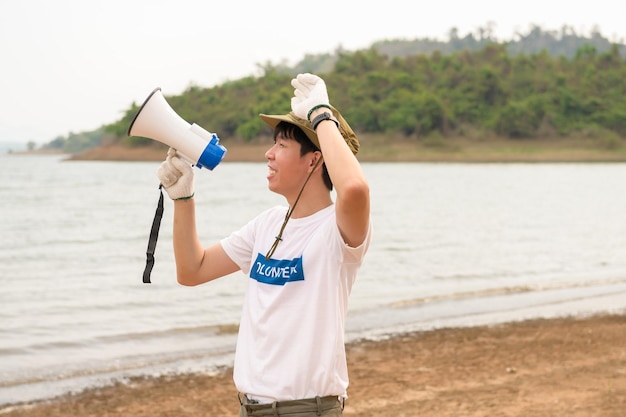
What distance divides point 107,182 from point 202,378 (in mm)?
50141

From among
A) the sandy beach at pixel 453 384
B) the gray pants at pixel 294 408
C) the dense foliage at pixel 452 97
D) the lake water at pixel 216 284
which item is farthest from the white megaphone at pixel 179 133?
the dense foliage at pixel 452 97

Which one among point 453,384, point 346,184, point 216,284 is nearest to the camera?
point 346,184

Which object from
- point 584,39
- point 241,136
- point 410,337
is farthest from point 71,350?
point 584,39

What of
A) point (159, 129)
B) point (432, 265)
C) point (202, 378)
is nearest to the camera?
point (159, 129)

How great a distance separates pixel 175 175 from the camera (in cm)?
264

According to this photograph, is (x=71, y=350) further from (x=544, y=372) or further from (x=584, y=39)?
(x=584, y=39)

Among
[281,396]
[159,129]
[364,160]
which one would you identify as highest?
[159,129]

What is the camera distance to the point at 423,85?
97.0 meters

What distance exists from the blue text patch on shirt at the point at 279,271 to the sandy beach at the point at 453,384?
378cm

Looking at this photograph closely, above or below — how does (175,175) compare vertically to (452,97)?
above

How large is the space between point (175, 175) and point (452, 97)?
89.9 metres

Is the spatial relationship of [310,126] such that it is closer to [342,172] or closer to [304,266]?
[342,172]

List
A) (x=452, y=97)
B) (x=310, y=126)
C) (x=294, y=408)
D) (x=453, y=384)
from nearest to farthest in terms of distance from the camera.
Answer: (x=294, y=408), (x=310, y=126), (x=453, y=384), (x=452, y=97)

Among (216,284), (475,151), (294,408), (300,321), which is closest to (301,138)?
(300,321)
